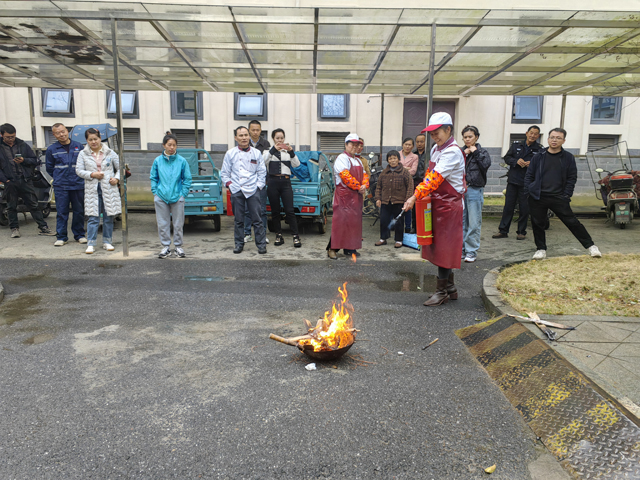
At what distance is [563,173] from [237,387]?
19.8ft

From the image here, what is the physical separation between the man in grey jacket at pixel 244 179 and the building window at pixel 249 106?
911cm

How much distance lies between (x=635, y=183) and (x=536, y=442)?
35.6 ft

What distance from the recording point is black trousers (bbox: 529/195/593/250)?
7.23 meters

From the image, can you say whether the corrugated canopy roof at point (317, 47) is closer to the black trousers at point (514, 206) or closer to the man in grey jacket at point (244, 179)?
the man in grey jacket at point (244, 179)

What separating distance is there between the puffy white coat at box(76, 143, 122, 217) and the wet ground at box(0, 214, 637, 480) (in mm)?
1911

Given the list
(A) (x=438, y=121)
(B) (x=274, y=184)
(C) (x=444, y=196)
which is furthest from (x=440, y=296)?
(B) (x=274, y=184)

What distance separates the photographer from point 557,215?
736cm

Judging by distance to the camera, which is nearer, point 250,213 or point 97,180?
point 97,180

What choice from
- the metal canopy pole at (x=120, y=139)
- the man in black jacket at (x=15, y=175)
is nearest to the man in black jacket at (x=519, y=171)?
the metal canopy pole at (x=120, y=139)

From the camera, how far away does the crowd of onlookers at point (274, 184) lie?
24.6 feet

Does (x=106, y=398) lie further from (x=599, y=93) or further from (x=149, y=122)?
(x=149, y=122)

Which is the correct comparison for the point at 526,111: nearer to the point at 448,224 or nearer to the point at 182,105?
the point at 182,105

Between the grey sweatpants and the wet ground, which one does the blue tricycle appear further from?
the wet ground

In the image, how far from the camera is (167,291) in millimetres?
6086
